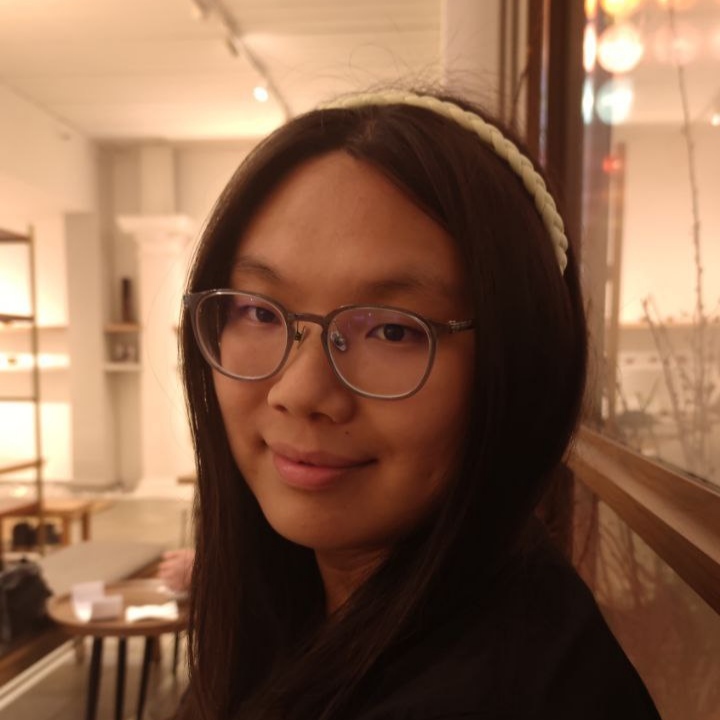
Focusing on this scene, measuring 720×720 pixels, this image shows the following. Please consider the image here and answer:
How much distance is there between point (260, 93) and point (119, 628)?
13.1 ft

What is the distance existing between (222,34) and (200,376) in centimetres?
404

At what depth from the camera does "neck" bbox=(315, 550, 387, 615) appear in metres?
0.80

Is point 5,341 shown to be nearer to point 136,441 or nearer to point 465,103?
point 136,441

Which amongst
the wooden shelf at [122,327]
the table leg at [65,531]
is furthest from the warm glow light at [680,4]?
the wooden shelf at [122,327]

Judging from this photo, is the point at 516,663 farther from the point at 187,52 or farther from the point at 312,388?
the point at 187,52

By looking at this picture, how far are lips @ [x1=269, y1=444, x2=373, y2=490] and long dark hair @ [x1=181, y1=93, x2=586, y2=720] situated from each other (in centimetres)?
10

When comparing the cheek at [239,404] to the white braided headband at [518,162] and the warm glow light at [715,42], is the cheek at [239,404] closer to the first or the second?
the white braided headband at [518,162]

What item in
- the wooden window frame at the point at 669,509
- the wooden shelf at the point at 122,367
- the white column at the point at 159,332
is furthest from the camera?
the wooden shelf at the point at 122,367

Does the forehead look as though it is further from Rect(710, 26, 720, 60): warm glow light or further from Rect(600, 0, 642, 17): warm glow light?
Rect(600, 0, 642, 17): warm glow light

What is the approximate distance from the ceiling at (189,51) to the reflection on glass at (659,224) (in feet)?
7.66

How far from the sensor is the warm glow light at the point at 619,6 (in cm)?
107

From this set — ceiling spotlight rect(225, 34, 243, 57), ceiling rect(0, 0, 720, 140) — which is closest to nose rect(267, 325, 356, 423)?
ceiling rect(0, 0, 720, 140)

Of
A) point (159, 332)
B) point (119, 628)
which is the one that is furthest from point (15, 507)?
point (159, 332)

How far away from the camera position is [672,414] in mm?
926
